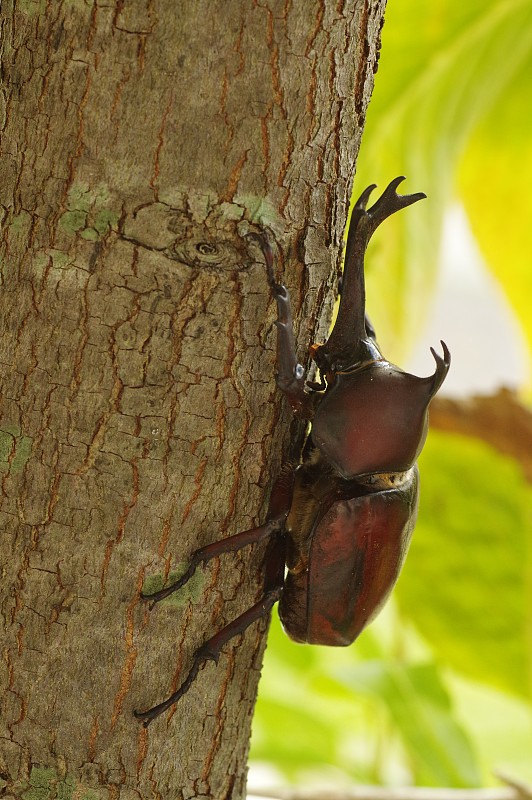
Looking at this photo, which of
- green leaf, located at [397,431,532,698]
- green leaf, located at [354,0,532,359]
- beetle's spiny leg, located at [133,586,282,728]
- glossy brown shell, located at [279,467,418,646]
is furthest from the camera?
green leaf, located at [397,431,532,698]

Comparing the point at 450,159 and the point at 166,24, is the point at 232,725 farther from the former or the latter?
the point at 450,159

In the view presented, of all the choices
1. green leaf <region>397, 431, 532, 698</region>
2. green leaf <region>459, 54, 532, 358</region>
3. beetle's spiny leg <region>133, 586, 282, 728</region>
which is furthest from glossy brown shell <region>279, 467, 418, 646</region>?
green leaf <region>459, 54, 532, 358</region>

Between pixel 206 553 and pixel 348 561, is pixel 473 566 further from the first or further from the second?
pixel 206 553

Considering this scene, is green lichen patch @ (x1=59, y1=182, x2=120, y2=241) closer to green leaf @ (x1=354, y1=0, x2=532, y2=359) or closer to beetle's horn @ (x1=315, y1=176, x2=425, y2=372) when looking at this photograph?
beetle's horn @ (x1=315, y1=176, x2=425, y2=372)

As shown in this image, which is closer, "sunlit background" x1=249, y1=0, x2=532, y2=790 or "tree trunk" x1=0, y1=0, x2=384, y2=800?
"tree trunk" x1=0, y1=0, x2=384, y2=800

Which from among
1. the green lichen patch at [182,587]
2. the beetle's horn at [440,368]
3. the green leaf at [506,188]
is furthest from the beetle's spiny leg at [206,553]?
the green leaf at [506,188]

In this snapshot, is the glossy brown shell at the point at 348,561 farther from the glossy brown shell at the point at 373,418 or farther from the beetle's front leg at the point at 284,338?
the beetle's front leg at the point at 284,338
